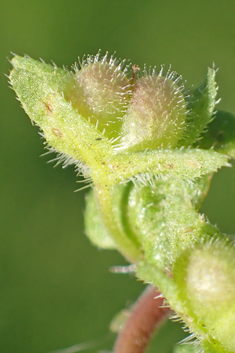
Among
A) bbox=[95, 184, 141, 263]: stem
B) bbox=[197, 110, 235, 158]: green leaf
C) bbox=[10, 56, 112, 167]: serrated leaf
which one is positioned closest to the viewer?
bbox=[10, 56, 112, 167]: serrated leaf

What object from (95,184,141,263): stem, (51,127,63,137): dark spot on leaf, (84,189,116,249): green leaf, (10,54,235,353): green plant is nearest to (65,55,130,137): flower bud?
(10,54,235,353): green plant

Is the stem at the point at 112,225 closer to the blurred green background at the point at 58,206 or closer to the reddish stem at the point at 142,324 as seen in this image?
the reddish stem at the point at 142,324

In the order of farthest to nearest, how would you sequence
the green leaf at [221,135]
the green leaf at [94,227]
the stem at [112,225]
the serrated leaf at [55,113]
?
the green leaf at [94,227]
the green leaf at [221,135]
the stem at [112,225]
the serrated leaf at [55,113]

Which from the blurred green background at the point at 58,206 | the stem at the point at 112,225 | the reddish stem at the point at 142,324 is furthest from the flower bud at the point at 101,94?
the blurred green background at the point at 58,206

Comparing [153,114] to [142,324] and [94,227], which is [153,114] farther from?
[142,324]

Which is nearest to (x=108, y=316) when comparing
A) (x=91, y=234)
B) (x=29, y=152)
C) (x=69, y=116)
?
(x=29, y=152)

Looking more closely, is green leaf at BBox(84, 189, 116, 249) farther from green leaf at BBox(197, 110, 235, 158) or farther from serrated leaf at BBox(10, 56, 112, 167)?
green leaf at BBox(197, 110, 235, 158)

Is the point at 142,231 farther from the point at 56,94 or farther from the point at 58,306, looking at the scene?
the point at 58,306
